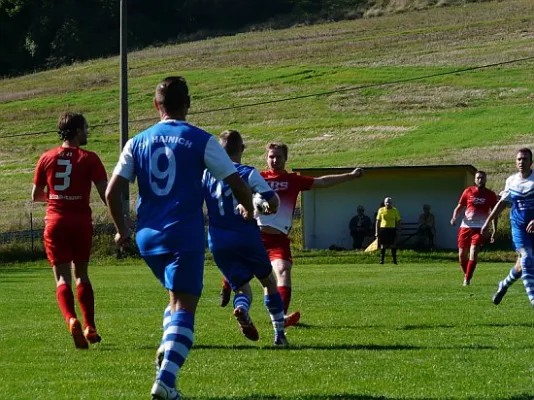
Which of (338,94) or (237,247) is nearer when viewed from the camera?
(237,247)

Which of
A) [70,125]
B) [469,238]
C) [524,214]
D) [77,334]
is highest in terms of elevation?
[70,125]

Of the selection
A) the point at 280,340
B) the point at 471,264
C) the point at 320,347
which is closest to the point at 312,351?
the point at 320,347

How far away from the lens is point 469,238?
1967 centimetres

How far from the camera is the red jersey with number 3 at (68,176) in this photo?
32.5ft

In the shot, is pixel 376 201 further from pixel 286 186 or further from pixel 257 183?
pixel 257 183

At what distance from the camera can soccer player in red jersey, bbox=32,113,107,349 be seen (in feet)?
32.5

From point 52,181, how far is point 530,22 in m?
71.9

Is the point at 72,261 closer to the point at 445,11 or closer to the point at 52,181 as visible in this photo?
the point at 52,181

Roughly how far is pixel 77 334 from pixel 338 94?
55799mm

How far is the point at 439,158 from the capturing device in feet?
151

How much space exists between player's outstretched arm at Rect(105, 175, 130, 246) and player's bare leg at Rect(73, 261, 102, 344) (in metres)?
2.56

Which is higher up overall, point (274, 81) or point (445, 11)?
point (445, 11)

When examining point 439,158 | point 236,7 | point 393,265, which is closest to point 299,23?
point 236,7

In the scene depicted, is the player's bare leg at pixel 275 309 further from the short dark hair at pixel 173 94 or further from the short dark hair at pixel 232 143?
the short dark hair at pixel 173 94
